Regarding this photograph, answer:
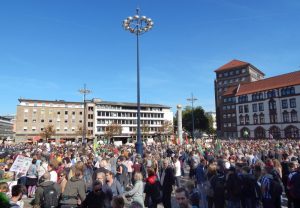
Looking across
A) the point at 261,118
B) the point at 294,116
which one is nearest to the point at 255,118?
the point at 261,118

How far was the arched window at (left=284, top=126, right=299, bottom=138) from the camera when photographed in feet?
205

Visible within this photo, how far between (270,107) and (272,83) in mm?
7212

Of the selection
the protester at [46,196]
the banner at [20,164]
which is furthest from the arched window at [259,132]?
the protester at [46,196]

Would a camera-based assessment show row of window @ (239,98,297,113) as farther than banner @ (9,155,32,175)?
Yes

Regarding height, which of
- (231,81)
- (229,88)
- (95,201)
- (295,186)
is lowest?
(295,186)

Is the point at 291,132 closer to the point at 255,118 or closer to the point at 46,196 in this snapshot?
the point at 255,118

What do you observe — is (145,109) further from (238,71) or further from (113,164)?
(113,164)

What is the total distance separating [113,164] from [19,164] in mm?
4797

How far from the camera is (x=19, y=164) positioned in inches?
359

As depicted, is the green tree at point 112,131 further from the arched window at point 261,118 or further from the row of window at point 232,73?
the arched window at point 261,118

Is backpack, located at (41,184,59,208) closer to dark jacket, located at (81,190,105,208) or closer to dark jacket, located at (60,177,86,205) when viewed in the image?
dark jacket, located at (60,177,86,205)

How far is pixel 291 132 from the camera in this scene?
6375 cm

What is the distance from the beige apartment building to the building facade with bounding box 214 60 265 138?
47.3 meters

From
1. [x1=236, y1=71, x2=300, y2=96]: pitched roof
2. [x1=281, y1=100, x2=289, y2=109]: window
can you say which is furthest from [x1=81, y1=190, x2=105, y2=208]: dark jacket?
[x1=281, y1=100, x2=289, y2=109]: window
